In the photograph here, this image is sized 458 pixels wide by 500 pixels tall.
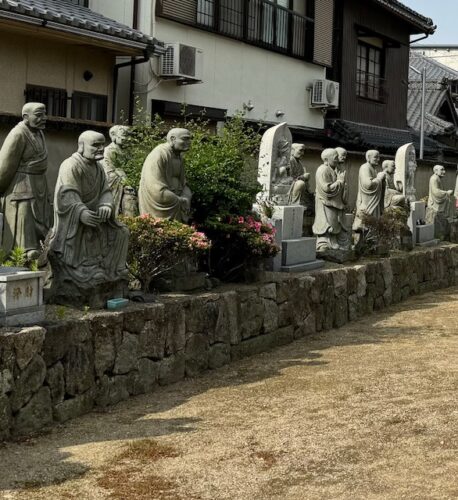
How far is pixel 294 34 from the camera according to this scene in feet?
76.0

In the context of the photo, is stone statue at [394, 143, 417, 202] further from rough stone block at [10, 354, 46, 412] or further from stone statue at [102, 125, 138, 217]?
rough stone block at [10, 354, 46, 412]

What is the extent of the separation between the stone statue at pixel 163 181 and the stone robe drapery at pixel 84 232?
4.07 feet

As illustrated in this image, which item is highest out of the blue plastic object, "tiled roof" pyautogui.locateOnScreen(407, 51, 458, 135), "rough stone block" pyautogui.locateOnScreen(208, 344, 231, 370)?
"tiled roof" pyautogui.locateOnScreen(407, 51, 458, 135)

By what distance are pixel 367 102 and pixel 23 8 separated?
15.7 metres

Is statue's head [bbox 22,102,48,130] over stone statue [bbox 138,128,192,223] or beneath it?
over

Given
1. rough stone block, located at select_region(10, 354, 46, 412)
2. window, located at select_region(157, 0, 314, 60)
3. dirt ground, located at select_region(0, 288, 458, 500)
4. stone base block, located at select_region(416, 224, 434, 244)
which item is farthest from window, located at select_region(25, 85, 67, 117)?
rough stone block, located at select_region(10, 354, 46, 412)

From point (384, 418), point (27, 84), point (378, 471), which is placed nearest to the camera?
point (378, 471)

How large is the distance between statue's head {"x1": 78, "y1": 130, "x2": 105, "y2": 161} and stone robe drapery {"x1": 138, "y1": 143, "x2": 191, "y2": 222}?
150cm

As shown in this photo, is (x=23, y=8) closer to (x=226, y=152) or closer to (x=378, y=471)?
(x=226, y=152)

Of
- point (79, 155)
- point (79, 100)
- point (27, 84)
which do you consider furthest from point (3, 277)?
point (79, 100)

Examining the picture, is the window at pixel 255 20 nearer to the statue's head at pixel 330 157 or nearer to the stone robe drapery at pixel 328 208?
the statue's head at pixel 330 157

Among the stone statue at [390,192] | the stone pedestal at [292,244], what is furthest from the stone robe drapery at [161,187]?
the stone statue at [390,192]

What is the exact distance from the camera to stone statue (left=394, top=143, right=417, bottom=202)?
19.3m

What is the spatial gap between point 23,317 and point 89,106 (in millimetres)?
9907
